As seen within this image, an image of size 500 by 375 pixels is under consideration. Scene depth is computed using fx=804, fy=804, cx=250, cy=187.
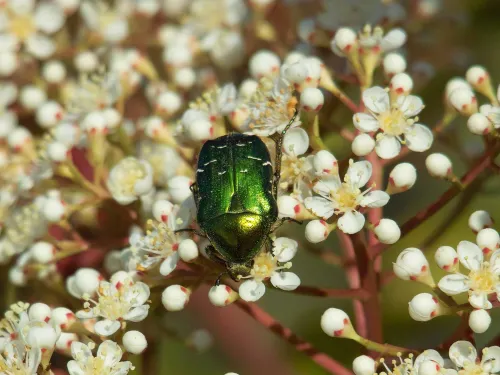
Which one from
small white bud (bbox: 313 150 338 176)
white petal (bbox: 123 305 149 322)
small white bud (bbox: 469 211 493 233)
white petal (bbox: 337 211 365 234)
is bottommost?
white petal (bbox: 123 305 149 322)

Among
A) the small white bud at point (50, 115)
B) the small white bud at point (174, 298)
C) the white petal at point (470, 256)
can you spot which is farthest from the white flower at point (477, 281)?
the small white bud at point (50, 115)

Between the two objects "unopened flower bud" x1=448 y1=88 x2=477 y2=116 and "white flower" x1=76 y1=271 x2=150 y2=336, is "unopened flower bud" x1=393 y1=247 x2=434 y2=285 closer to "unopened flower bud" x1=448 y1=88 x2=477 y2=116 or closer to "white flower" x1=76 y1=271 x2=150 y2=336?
"unopened flower bud" x1=448 y1=88 x2=477 y2=116

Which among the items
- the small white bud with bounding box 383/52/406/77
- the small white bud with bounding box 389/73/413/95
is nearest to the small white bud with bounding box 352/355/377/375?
the small white bud with bounding box 389/73/413/95

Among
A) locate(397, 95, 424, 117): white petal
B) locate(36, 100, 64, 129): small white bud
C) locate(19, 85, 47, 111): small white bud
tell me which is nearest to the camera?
locate(397, 95, 424, 117): white petal

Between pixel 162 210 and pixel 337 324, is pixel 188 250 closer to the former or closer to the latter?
pixel 162 210

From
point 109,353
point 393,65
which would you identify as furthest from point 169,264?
point 393,65

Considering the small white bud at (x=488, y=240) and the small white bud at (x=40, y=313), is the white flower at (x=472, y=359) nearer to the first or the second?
the small white bud at (x=488, y=240)

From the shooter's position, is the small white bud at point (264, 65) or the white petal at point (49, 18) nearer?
the small white bud at point (264, 65)
